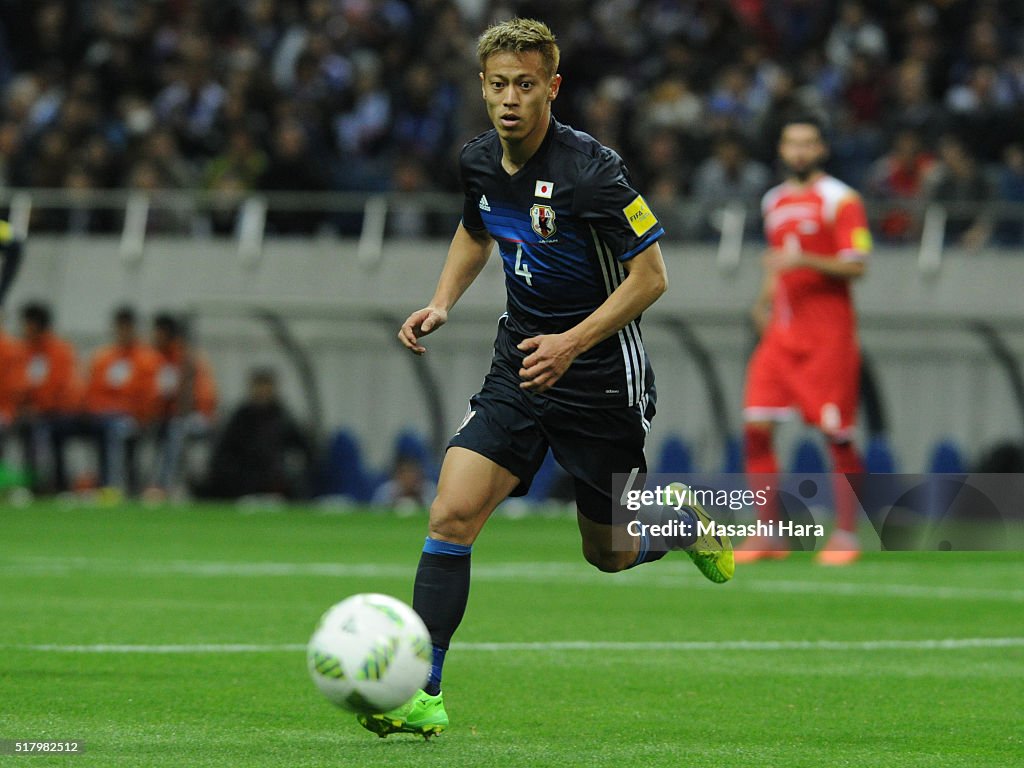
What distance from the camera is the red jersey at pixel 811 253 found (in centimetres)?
1306

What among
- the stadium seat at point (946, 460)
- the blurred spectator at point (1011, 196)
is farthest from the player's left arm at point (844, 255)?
the blurred spectator at point (1011, 196)

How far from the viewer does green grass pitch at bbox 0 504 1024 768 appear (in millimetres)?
6023

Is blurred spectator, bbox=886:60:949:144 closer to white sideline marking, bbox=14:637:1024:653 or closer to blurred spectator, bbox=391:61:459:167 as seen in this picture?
blurred spectator, bbox=391:61:459:167

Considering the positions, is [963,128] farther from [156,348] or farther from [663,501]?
[663,501]

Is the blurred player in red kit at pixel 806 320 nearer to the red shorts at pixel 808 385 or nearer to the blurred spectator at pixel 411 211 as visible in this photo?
the red shorts at pixel 808 385

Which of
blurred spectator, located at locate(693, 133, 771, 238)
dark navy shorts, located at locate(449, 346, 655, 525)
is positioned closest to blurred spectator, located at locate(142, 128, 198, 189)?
blurred spectator, located at locate(693, 133, 771, 238)

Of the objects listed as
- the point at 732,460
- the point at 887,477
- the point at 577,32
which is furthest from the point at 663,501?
the point at 577,32

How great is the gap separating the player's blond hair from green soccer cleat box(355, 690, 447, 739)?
201 centimetres

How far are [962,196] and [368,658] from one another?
14.9 m

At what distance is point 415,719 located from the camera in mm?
6039

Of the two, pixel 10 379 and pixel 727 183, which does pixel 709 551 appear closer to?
pixel 727 183

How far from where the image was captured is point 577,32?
22.8 m

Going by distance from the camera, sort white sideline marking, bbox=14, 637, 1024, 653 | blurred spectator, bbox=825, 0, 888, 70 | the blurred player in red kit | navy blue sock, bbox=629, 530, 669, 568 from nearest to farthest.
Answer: navy blue sock, bbox=629, 530, 669, 568, white sideline marking, bbox=14, 637, 1024, 653, the blurred player in red kit, blurred spectator, bbox=825, 0, 888, 70

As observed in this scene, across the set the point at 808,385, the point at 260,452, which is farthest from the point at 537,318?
the point at 260,452
